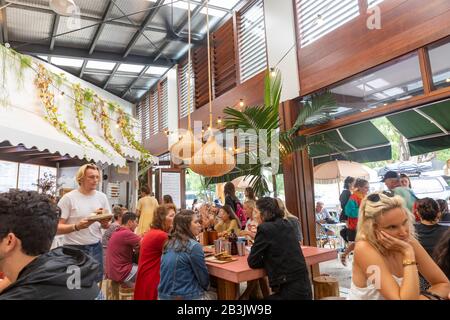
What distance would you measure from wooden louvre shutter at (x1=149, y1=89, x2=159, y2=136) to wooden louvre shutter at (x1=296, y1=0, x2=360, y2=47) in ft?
19.4

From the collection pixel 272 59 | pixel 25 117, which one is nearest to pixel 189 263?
pixel 25 117

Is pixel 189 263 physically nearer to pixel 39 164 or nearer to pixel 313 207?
pixel 313 207

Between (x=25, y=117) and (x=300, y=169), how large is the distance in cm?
387

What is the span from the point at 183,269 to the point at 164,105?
7336 mm

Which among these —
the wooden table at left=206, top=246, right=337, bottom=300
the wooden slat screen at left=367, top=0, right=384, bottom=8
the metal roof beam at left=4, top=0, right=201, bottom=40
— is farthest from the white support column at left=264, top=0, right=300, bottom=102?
the wooden table at left=206, top=246, right=337, bottom=300

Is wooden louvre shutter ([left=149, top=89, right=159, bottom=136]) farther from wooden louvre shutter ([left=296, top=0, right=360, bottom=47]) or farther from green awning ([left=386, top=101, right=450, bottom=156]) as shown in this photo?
green awning ([left=386, top=101, right=450, bottom=156])

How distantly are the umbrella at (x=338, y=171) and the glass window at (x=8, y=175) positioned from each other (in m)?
5.09

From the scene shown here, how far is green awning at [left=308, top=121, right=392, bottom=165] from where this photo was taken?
4.97 m

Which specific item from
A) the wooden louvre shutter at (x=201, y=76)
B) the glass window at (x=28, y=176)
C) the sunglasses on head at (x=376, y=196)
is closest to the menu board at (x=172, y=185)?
the wooden louvre shutter at (x=201, y=76)

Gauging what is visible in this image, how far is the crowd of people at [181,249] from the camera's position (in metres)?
1.14

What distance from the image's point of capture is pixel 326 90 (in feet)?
14.0
